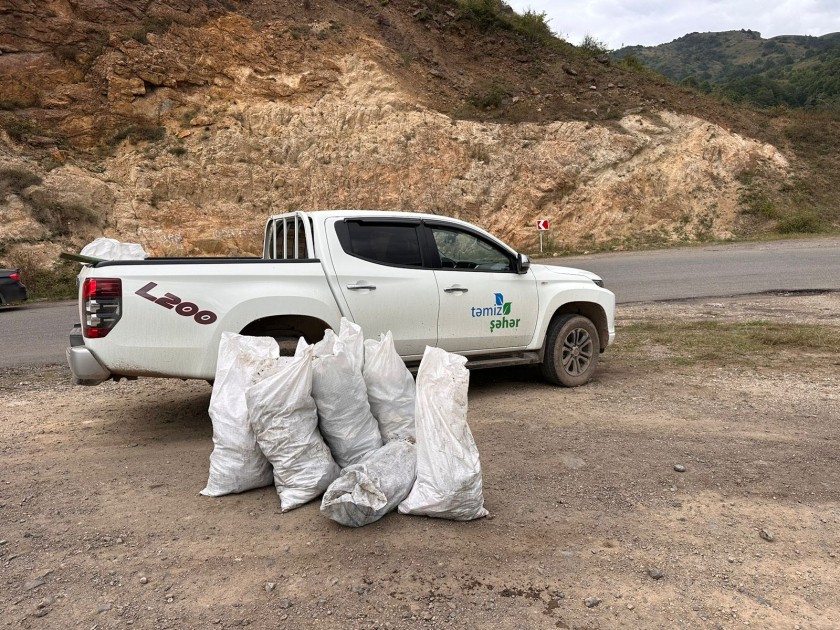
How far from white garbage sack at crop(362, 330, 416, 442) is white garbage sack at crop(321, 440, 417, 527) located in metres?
0.39

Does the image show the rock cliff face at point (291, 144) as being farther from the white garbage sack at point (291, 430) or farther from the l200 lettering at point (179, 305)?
the white garbage sack at point (291, 430)

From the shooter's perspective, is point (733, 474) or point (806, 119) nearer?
point (733, 474)

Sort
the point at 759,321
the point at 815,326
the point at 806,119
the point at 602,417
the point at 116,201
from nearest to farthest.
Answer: the point at 602,417 → the point at 815,326 → the point at 759,321 → the point at 116,201 → the point at 806,119

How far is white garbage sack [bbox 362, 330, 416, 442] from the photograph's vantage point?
4.39m

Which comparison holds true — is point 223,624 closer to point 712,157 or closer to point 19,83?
point 19,83

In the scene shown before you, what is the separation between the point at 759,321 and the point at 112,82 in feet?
79.3

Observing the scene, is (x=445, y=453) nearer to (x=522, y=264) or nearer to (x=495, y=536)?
(x=495, y=536)

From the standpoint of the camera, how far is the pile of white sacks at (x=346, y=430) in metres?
3.59

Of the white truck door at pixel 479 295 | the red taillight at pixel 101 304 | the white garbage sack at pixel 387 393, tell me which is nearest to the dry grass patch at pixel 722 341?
the white truck door at pixel 479 295

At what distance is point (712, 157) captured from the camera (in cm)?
2773

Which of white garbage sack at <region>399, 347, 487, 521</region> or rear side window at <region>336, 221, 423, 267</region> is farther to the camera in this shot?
rear side window at <region>336, 221, 423, 267</region>

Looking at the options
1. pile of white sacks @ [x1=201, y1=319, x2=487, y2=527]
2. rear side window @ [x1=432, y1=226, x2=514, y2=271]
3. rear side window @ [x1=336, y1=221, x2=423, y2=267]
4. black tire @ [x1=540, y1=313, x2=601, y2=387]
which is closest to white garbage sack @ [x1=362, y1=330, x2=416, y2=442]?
pile of white sacks @ [x1=201, y1=319, x2=487, y2=527]

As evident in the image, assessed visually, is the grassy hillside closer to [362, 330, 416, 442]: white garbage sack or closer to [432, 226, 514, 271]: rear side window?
[432, 226, 514, 271]: rear side window

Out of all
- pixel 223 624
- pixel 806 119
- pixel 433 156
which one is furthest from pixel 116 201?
pixel 806 119
